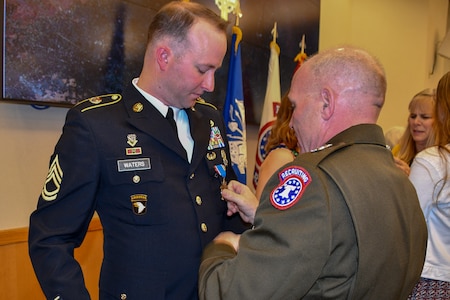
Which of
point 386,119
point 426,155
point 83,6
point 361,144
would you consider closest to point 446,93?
point 426,155

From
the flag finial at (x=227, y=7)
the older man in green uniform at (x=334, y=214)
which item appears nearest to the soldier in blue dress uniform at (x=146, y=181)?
the older man in green uniform at (x=334, y=214)

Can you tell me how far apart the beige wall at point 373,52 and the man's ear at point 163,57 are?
3.21ft

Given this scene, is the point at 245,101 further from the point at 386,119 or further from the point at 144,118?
the point at 386,119

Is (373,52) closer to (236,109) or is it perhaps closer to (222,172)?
(236,109)

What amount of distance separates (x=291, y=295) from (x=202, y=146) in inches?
25.0

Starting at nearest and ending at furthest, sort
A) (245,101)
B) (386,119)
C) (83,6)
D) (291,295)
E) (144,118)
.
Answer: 1. (291,295)
2. (144,118)
3. (83,6)
4. (245,101)
5. (386,119)

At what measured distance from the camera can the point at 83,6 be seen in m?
2.15

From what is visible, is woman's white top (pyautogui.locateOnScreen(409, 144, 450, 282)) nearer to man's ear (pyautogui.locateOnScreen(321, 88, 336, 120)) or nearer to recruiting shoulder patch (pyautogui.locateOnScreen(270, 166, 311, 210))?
man's ear (pyautogui.locateOnScreen(321, 88, 336, 120))

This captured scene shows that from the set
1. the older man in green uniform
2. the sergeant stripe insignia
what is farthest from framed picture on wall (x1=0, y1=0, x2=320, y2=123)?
the older man in green uniform

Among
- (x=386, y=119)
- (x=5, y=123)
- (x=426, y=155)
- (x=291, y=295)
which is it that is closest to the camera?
(x=291, y=295)

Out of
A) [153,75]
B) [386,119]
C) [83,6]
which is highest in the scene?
[83,6]

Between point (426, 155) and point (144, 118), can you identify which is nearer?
point (144, 118)

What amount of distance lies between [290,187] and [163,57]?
67 cm

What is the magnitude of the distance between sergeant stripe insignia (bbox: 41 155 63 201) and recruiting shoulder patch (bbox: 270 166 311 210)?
0.59 m
